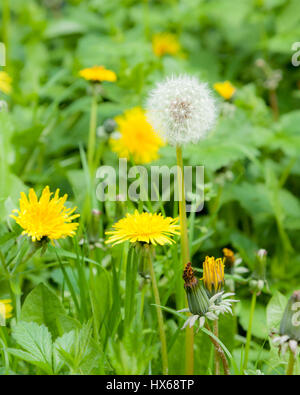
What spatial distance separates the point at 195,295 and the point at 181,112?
299mm

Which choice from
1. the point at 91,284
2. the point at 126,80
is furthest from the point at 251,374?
the point at 126,80

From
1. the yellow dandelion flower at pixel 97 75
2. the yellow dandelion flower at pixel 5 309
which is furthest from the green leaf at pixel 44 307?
the yellow dandelion flower at pixel 97 75

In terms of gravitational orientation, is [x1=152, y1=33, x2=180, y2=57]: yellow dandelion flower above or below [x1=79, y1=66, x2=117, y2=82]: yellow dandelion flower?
above

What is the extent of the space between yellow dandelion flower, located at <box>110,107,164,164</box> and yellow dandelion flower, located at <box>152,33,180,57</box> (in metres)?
0.72

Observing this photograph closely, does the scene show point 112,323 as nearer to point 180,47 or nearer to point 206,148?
point 206,148

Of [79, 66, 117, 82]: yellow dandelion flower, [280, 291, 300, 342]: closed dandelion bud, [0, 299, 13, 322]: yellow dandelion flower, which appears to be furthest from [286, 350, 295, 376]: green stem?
[79, 66, 117, 82]: yellow dandelion flower

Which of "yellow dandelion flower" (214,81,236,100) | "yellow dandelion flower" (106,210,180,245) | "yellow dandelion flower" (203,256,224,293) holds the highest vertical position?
"yellow dandelion flower" (214,81,236,100)

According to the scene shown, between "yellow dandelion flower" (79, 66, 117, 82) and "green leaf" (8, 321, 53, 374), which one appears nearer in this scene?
"green leaf" (8, 321, 53, 374)

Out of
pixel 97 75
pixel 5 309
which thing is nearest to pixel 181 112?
pixel 5 309

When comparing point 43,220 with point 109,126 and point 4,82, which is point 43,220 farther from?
point 4,82

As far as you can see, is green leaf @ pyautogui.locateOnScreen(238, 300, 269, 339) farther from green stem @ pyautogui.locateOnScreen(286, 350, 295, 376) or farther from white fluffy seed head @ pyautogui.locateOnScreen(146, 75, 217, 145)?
white fluffy seed head @ pyautogui.locateOnScreen(146, 75, 217, 145)

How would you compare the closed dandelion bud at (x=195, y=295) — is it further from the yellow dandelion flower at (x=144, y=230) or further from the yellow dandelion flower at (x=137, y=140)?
the yellow dandelion flower at (x=137, y=140)

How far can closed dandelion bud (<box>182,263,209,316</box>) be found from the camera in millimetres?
727

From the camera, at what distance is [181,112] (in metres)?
0.85
